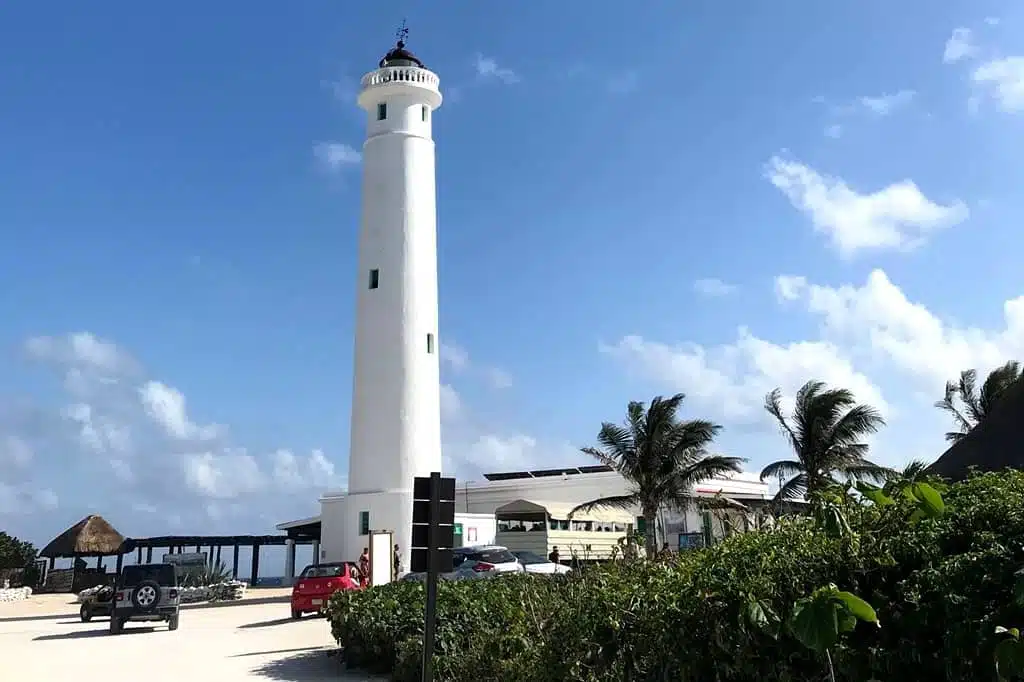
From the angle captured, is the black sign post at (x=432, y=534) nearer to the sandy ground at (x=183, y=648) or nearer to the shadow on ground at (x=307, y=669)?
the shadow on ground at (x=307, y=669)

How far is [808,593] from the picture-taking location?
5.89 m

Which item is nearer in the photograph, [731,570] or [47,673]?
[731,570]

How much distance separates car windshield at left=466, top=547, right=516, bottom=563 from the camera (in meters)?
23.6

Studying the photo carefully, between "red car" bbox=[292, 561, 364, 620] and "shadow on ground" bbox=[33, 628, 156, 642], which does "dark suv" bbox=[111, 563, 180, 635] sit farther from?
"red car" bbox=[292, 561, 364, 620]

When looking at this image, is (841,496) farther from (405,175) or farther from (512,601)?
(405,175)

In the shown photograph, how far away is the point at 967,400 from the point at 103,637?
35.8 metres

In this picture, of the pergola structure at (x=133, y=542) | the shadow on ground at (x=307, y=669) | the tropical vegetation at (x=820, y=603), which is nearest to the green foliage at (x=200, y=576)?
the pergola structure at (x=133, y=542)

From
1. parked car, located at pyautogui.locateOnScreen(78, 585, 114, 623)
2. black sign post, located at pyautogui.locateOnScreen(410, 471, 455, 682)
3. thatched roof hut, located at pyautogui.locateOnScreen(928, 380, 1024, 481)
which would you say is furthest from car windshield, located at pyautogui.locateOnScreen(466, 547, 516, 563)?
black sign post, located at pyautogui.locateOnScreen(410, 471, 455, 682)

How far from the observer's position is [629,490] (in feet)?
133

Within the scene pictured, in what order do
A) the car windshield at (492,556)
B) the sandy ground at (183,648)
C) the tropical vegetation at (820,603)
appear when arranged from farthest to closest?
the car windshield at (492,556) < the sandy ground at (183,648) < the tropical vegetation at (820,603)

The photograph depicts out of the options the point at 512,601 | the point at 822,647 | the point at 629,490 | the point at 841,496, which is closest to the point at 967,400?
the point at 629,490

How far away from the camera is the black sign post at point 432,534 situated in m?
8.40

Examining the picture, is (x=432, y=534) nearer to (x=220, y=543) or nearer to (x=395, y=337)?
(x=395, y=337)

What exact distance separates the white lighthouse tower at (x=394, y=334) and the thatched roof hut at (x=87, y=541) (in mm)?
18442
